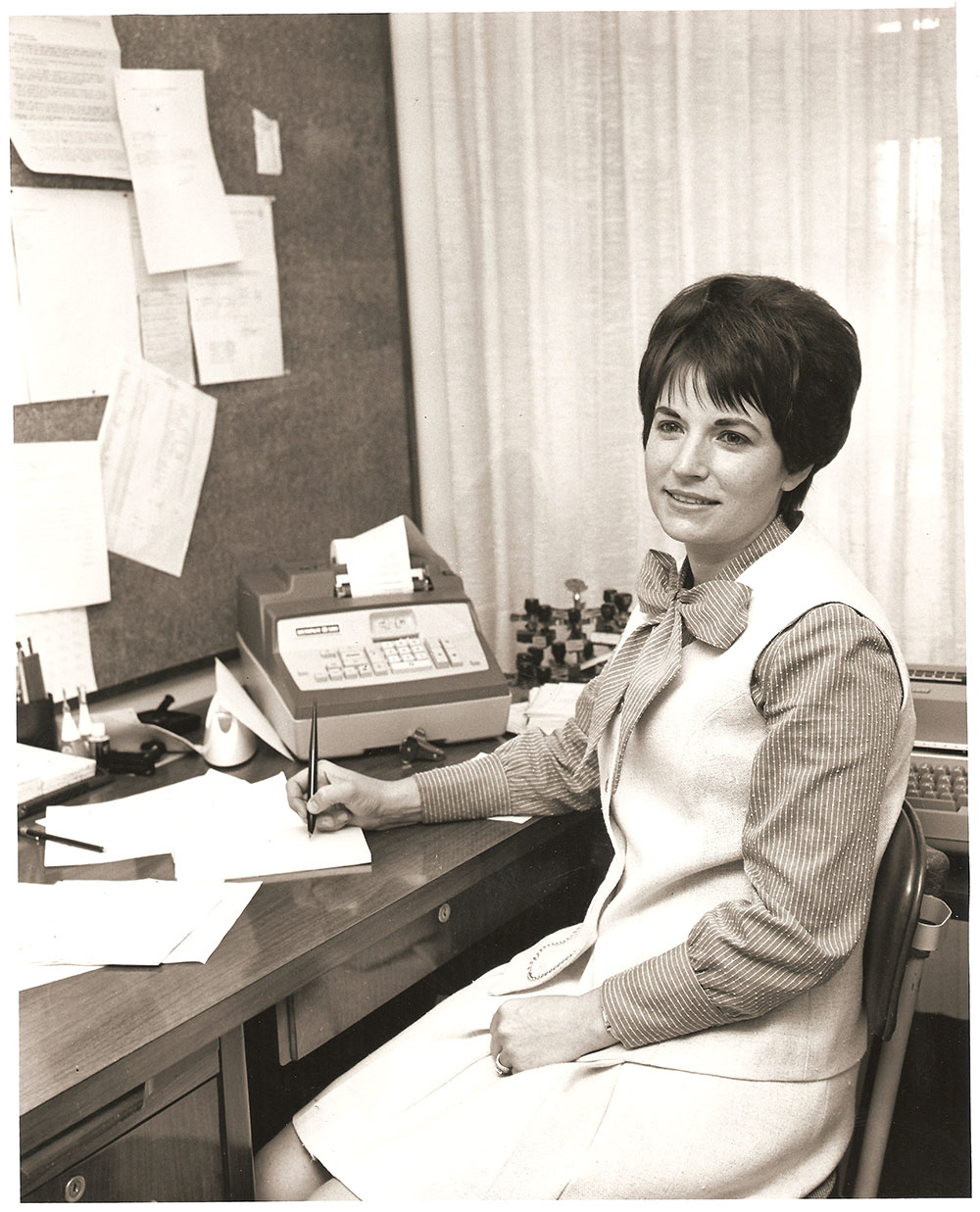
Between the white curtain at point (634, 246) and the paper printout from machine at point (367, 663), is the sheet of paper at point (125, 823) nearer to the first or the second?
the paper printout from machine at point (367, 663)

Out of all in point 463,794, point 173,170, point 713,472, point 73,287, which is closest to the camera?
point 713,472

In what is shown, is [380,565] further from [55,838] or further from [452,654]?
[55,838]

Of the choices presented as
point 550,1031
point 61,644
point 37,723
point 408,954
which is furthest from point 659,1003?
point 61,644

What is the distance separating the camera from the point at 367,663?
1.63 m

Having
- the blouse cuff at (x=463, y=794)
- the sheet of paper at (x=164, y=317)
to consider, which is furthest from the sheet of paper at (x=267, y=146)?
the blouse cuff at (x=463, y=794)

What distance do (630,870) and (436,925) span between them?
0.82 feet

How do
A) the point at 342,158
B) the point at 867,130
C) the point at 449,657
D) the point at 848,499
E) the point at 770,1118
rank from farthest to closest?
the point at 342,158 → the point at 848,499 → the point at 867,130 → the point at 449,657 → the point at 770,1118

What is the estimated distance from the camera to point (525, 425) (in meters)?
2.27

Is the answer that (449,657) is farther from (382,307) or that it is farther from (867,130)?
(867,130)

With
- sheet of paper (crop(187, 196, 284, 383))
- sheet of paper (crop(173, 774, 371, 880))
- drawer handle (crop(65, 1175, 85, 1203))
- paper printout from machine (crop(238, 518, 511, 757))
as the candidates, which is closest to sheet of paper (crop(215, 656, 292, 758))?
paper printout from machine (crop(238, 518, 511, 757))

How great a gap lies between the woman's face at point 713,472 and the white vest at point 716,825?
5cm

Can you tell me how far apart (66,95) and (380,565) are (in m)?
0.78

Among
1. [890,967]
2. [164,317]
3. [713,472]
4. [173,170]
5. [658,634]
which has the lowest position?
[890,967]

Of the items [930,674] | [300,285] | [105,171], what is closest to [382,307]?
[300,285]
